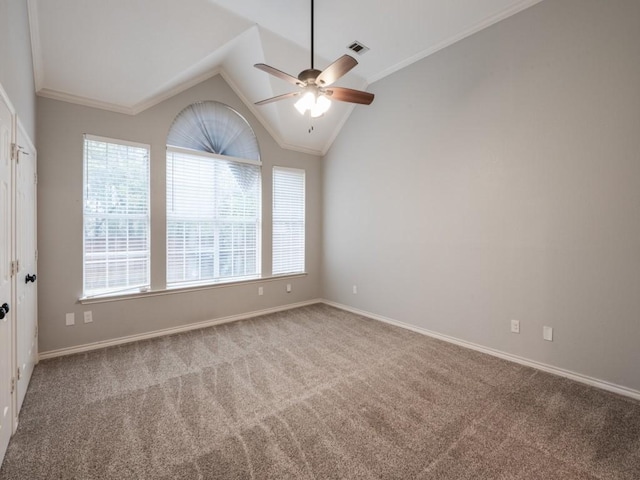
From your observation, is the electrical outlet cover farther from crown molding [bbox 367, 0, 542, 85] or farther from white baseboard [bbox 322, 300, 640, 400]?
crown molding [bbox 367, 0, 542, 85]

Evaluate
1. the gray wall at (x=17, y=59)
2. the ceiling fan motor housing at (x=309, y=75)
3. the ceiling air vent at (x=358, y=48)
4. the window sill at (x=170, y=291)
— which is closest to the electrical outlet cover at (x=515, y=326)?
the ceiling fan motor housing at (x=309, y=75)

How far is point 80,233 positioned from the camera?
3.23 meters

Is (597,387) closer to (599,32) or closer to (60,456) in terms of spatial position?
(599,32)

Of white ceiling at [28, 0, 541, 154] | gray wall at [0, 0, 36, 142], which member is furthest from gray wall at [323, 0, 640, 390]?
gray wall at [0, 0, 36, 142]

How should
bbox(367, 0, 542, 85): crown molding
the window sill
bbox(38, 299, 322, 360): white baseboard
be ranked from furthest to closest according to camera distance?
the window sill
bbox(38, 299, 322, 360): white baseboard
bbox(367, 0, 542, 85): crown molding

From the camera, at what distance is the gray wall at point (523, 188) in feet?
8.07

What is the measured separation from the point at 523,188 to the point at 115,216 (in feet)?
14.6

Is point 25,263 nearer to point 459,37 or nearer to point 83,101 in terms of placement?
point 83,101

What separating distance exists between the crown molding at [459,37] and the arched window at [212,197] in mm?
2165

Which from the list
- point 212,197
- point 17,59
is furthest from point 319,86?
point 212,197

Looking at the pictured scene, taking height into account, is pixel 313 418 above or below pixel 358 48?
below

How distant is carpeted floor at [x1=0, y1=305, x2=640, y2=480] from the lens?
1.70 metres

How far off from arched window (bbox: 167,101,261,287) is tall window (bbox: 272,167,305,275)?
0.33 metres

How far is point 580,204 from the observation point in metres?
2.65
